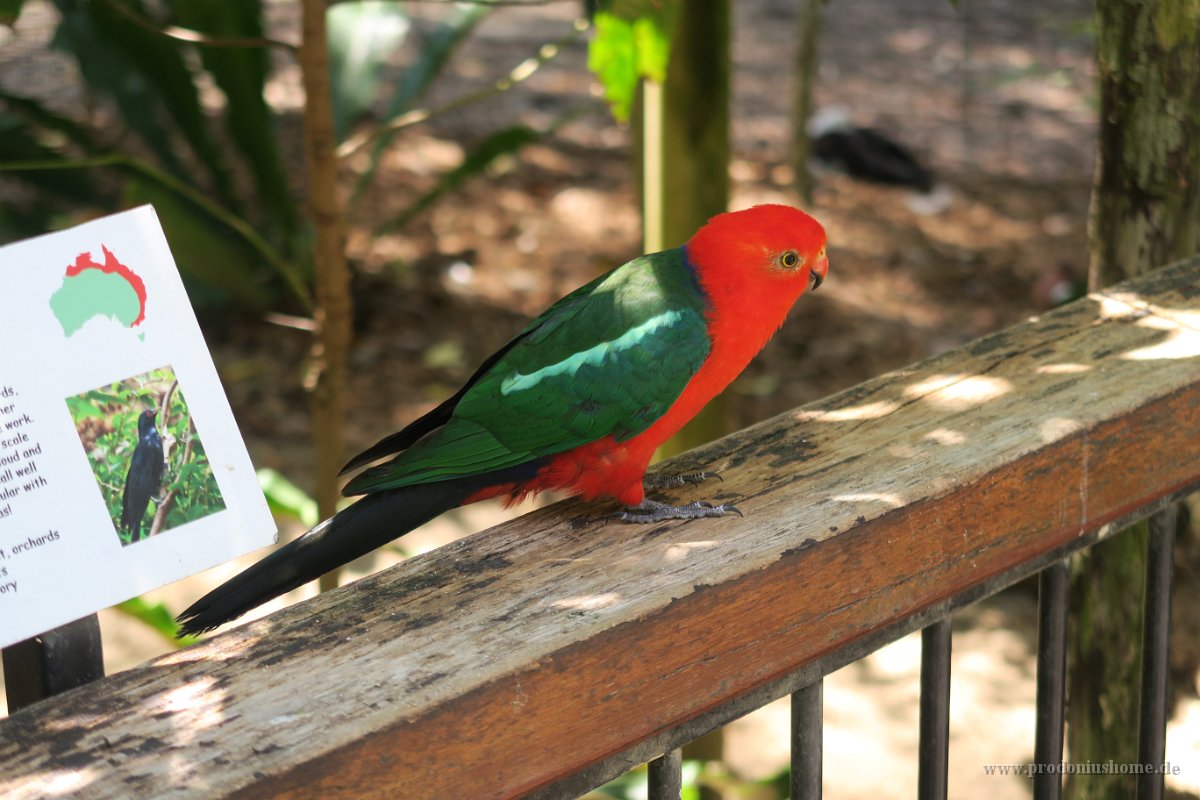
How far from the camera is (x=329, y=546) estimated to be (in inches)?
57.7

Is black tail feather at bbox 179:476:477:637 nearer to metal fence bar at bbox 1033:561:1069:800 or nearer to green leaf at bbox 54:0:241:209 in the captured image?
metal fence bar at bbox 1033:561:1069:800

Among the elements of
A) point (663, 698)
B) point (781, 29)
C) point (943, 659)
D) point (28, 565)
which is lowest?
point (943, 659)

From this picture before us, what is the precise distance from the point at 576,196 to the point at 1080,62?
3.56 metres

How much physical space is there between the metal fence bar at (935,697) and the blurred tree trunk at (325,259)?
1318 mm

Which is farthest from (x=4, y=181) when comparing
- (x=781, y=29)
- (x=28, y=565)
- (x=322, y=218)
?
(x=28, y=565)

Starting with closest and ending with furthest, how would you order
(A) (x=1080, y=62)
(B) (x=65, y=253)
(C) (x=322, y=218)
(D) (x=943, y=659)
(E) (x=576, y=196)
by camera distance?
(B) (x=65, y=253), (D) (x=943, y=659), (C) (x=322, y=218), (E) (x=576, y=196), (A) (x=1080, y=62)

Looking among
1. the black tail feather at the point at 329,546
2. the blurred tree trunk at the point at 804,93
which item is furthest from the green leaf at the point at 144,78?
the black tail feather at the point at 329,546

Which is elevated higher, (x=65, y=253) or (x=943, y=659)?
(x=65, y=253)

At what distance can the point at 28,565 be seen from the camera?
1099mm

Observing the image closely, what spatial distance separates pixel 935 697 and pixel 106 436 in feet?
2.97

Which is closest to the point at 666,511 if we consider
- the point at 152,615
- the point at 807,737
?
the point at 807,737

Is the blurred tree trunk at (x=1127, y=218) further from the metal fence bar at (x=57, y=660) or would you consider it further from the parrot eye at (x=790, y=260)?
the metal fence bar at (x=57, y=660)

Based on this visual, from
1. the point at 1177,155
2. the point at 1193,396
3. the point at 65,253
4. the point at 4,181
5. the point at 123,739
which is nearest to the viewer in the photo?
the point at 123,739

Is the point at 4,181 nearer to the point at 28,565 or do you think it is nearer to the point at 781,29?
the point at 781,29
